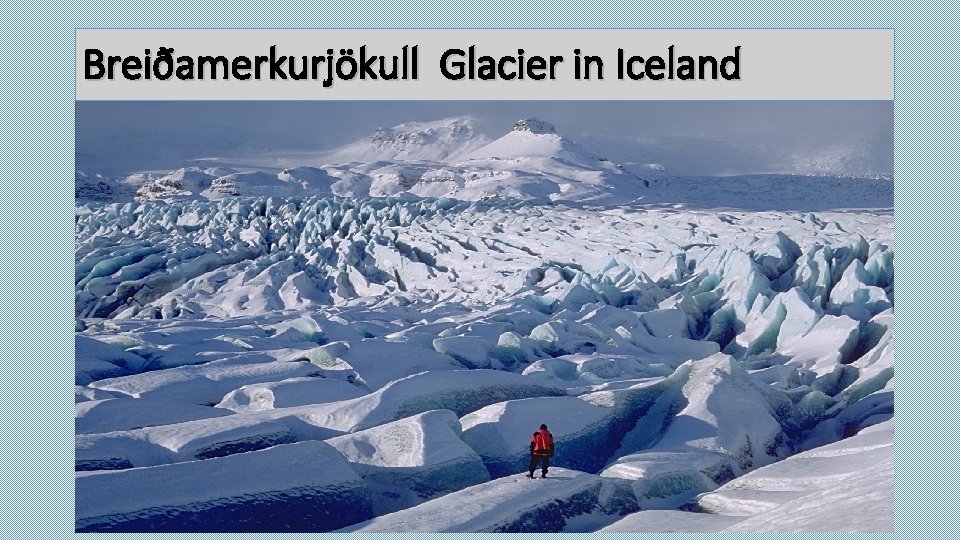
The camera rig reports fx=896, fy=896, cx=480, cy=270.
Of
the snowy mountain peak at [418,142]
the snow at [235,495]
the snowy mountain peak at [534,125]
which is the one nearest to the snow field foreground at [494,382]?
the snow at [235,495]

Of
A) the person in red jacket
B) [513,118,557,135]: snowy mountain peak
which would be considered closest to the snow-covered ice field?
the person in red jacket

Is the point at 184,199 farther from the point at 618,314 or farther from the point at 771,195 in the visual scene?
the point at 618,314

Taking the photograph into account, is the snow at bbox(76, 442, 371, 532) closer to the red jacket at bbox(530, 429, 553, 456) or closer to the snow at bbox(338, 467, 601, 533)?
the snow at bbox(338, 467, 601, 533)

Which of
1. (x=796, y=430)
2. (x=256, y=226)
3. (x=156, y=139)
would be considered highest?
(x=156, y=139)

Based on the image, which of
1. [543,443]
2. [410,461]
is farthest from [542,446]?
[410,461]

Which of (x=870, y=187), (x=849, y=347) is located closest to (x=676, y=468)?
(x=849, y=347)

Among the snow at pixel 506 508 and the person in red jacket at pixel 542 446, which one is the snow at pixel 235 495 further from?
the person in red jacket at pixel 542 446
